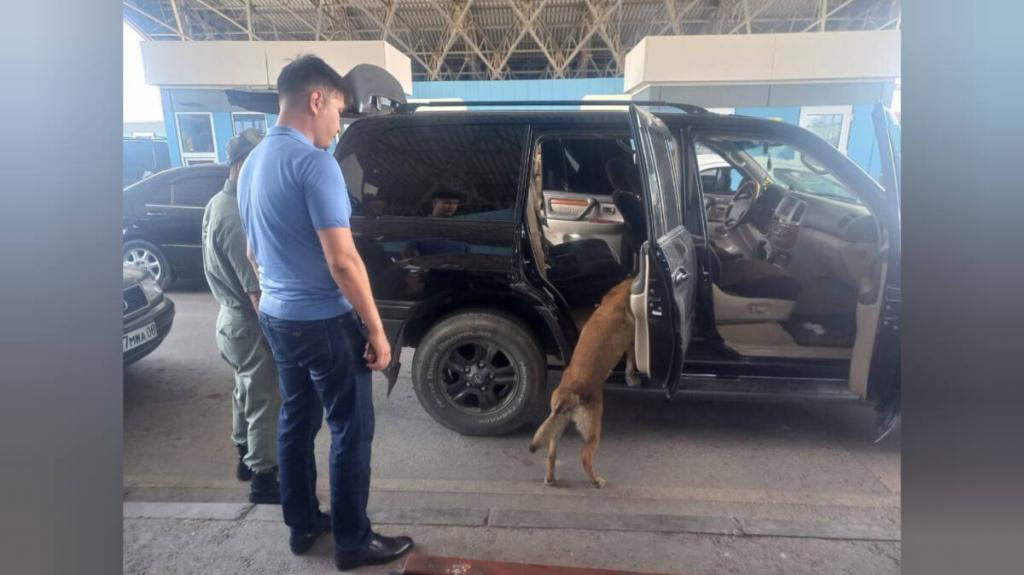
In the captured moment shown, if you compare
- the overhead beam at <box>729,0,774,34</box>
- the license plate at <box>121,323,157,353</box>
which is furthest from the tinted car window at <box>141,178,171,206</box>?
the overhead beam at <box>729,0,774,34</box>

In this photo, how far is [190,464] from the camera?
5.76ft

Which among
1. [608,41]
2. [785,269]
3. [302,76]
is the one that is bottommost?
[785,269]

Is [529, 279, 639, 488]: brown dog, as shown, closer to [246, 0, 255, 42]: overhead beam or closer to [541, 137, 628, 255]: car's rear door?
[541, 137, 628, 255]: car's rear door

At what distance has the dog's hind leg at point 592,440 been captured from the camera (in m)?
1.72

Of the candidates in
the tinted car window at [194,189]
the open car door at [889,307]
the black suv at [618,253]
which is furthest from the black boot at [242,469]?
the open car door at [889,307]

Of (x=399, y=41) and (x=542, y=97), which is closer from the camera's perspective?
(x=399, y=41)

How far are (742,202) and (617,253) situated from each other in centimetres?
72

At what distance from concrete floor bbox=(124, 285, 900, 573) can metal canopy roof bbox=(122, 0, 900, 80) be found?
83 cm

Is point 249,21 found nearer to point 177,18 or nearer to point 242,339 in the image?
point 177,18

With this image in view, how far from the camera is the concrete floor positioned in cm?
164

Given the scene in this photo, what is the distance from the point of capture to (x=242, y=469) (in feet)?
5.85

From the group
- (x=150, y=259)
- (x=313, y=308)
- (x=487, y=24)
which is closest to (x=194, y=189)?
(x=150, y=259)

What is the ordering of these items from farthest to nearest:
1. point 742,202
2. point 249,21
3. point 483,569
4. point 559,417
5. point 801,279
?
point 742,202 → point 801,279 → point 559,417 → point 483,569 → point 249,21
